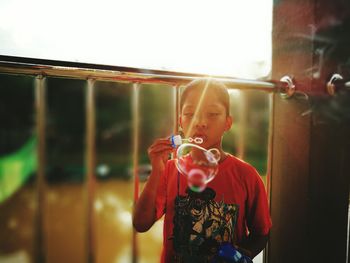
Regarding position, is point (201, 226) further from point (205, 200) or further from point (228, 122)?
point (228, 122)

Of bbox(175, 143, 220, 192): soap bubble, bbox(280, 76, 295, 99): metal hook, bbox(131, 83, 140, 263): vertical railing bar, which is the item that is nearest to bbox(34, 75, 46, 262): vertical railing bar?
bbox(131, 83, 140, 263): vertical railing bar

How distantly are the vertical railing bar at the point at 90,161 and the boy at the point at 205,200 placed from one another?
293mm

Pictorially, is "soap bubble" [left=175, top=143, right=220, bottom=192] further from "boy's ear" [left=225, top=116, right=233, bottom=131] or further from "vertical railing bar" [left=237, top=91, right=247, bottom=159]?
"vertical railing bar" [left=237, top=91, right=247, bottom=159]

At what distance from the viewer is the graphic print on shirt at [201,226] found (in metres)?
1.42

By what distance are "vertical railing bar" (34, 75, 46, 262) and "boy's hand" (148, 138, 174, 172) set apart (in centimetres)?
55

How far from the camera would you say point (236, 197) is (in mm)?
1462

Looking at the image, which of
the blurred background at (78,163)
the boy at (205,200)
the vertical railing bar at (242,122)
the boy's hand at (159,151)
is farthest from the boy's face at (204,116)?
the vertical railing bar at (242,122)

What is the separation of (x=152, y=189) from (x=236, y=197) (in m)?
0.41

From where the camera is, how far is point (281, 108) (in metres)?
1.91

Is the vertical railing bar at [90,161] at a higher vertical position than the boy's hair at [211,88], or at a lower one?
lower

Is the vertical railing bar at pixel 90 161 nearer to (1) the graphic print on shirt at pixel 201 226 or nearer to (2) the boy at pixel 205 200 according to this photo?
(2) the boy at pixel 205 200

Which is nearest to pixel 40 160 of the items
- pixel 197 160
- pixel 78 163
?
pixel 197 160

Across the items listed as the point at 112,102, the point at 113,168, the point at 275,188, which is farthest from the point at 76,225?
the point at 112,102

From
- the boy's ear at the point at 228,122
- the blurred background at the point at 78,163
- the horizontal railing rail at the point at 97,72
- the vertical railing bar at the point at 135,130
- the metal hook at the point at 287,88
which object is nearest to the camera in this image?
the horizontal railing rail at the point at 97,72
